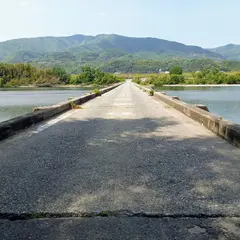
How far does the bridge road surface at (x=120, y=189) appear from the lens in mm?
2877

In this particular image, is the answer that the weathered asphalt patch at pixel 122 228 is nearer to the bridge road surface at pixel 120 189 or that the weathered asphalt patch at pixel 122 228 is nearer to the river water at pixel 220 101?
the bridge road surface at pixel 120 189

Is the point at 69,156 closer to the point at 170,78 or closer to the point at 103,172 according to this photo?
the point at 103,172

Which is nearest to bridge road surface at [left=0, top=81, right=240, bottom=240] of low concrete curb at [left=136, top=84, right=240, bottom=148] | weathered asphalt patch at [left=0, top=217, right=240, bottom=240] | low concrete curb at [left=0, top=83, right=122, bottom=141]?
weathered asphalt patch at [left=0, top=217, right=240, bottom=240]

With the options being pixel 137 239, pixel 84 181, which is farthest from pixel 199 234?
pixel 84 181

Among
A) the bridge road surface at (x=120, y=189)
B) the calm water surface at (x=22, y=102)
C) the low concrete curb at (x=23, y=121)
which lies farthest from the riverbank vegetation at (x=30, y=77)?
the bridge road surface at (x=120, y=189)

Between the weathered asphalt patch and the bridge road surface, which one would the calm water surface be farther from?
the weathered asphalt patch

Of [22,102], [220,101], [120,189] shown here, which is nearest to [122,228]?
[120,189]

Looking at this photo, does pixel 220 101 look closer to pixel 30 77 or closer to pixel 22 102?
pixel 22 102

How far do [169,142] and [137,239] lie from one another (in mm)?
4188

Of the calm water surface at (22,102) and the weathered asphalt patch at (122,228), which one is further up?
the weathered asphalt patch at (122,228)

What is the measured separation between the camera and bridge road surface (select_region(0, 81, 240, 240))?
2.88 metres

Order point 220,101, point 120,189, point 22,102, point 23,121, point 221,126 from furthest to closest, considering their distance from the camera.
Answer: point 22,102
point 220,101
point 23,121
point 221,126
point 120,189

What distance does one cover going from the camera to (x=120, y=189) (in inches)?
152

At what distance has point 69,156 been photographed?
18.2 feet
